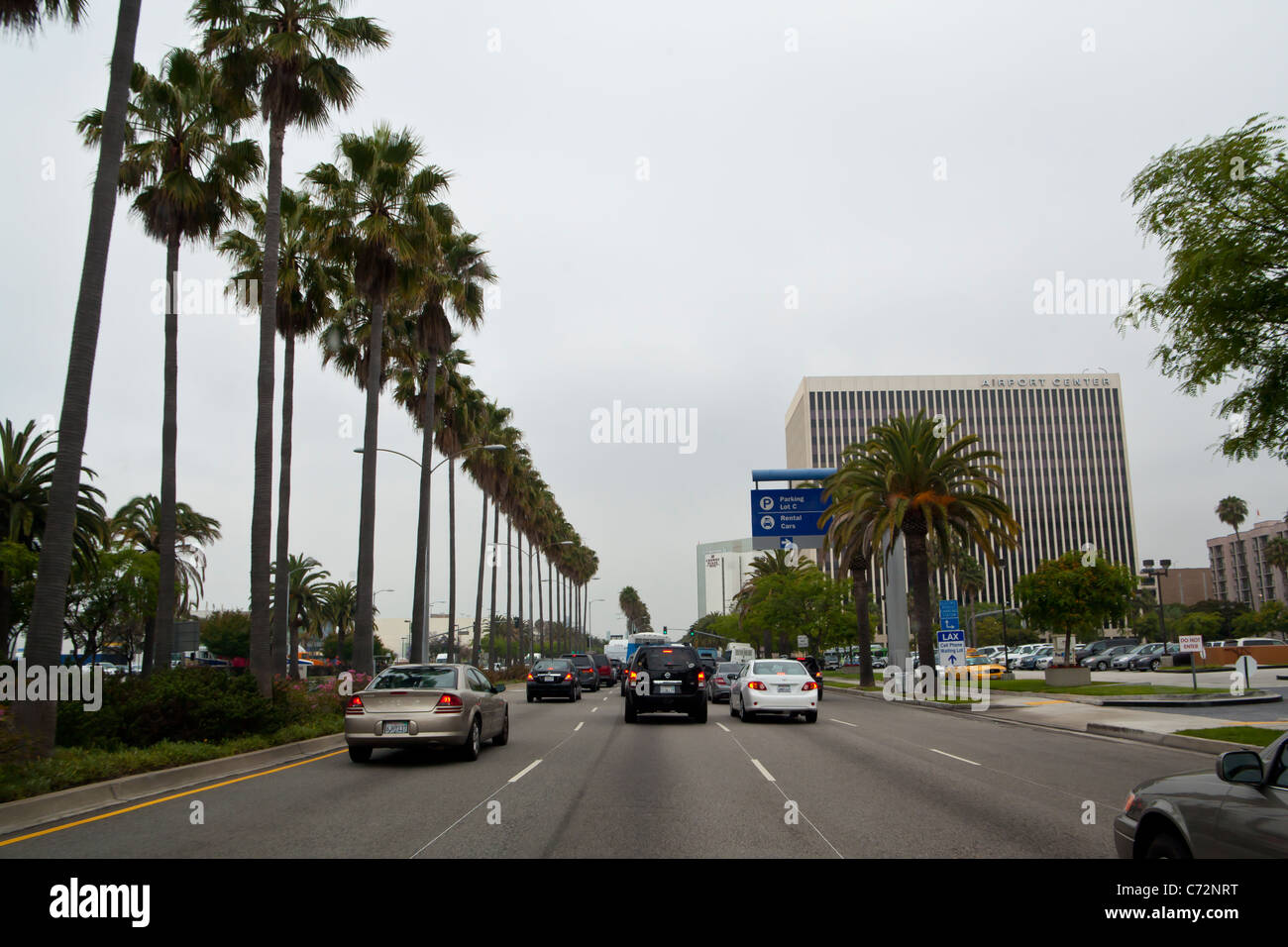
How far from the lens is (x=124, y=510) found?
57.8 meters

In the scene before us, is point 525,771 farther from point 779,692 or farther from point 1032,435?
point 1032,435

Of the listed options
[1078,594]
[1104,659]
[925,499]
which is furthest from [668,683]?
[1104,659]

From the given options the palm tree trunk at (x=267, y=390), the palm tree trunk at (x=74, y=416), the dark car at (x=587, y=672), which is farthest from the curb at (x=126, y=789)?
the dark car at (x=587, y=672)

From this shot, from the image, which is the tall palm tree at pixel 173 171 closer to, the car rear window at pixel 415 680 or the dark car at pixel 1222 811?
the car rear window at pixel 415 680

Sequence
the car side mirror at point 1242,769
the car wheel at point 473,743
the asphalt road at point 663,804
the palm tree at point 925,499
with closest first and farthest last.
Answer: the car side mirror at point 1242,769, the asphalt road at point 663,804, the car wheel at point 473,743, the palm tree at point 925,499

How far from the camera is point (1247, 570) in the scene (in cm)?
17188

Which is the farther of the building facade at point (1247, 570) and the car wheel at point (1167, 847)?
the building facade at point (1247, 570)

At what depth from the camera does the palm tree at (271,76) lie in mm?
21234

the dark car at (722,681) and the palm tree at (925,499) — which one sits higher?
the palm tree at (925,499)

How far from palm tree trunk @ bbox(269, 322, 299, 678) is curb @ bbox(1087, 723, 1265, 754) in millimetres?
20007

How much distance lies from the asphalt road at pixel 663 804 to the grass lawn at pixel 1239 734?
130 centimetres

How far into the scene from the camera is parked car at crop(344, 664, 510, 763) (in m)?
14.2
